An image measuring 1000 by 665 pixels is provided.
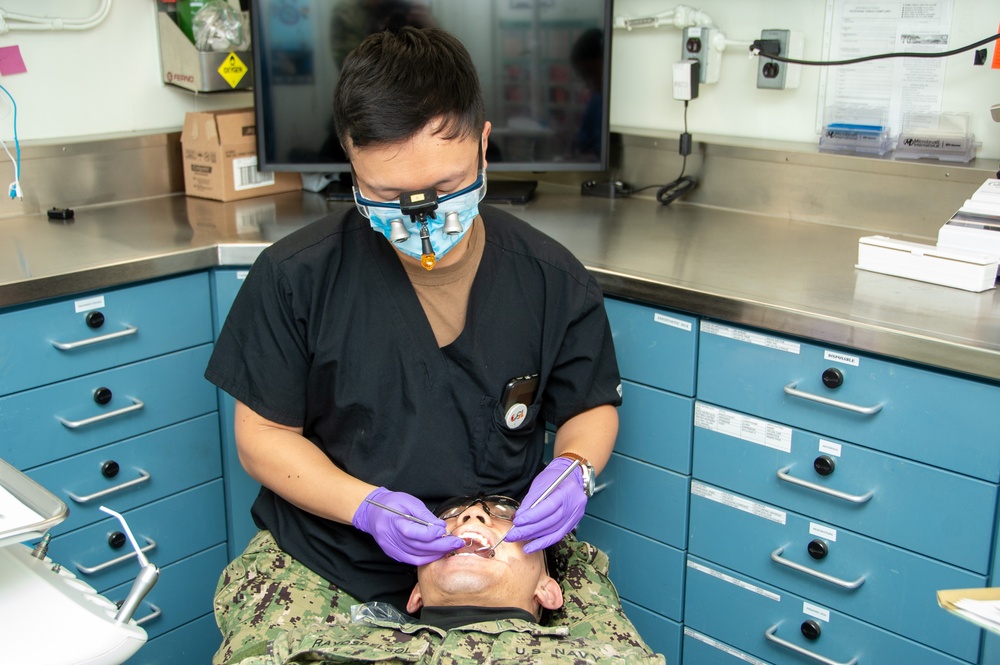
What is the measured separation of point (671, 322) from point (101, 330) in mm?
1091

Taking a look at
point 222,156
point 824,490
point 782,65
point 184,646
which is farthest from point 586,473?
point 222,156

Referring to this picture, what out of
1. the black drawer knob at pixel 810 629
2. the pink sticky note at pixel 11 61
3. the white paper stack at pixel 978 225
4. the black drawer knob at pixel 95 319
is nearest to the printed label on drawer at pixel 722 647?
the black drawer knob at pixel 810 629

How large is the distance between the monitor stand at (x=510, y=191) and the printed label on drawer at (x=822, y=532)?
115 cm

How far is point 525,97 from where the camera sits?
255cm

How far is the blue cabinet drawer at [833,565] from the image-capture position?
5.41ft

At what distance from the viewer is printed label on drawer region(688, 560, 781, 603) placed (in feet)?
6.17

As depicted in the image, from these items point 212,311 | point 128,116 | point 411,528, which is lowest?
point 411,528

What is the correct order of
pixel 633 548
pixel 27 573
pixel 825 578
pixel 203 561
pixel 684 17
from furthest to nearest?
pixel 684 17 → pixel 203 561 → pixel 633 548 → pixel 825 578 → pixel 27 573

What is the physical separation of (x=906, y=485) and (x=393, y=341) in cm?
86

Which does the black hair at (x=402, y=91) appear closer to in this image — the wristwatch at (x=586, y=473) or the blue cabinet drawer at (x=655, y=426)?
the wristwatch at (x=586, y=473)

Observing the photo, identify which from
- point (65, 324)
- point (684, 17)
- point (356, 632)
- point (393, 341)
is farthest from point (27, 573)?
point (684, 17)

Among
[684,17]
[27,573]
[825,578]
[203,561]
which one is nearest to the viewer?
[27,573]

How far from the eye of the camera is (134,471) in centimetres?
210

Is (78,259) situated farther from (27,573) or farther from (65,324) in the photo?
(27,573)
